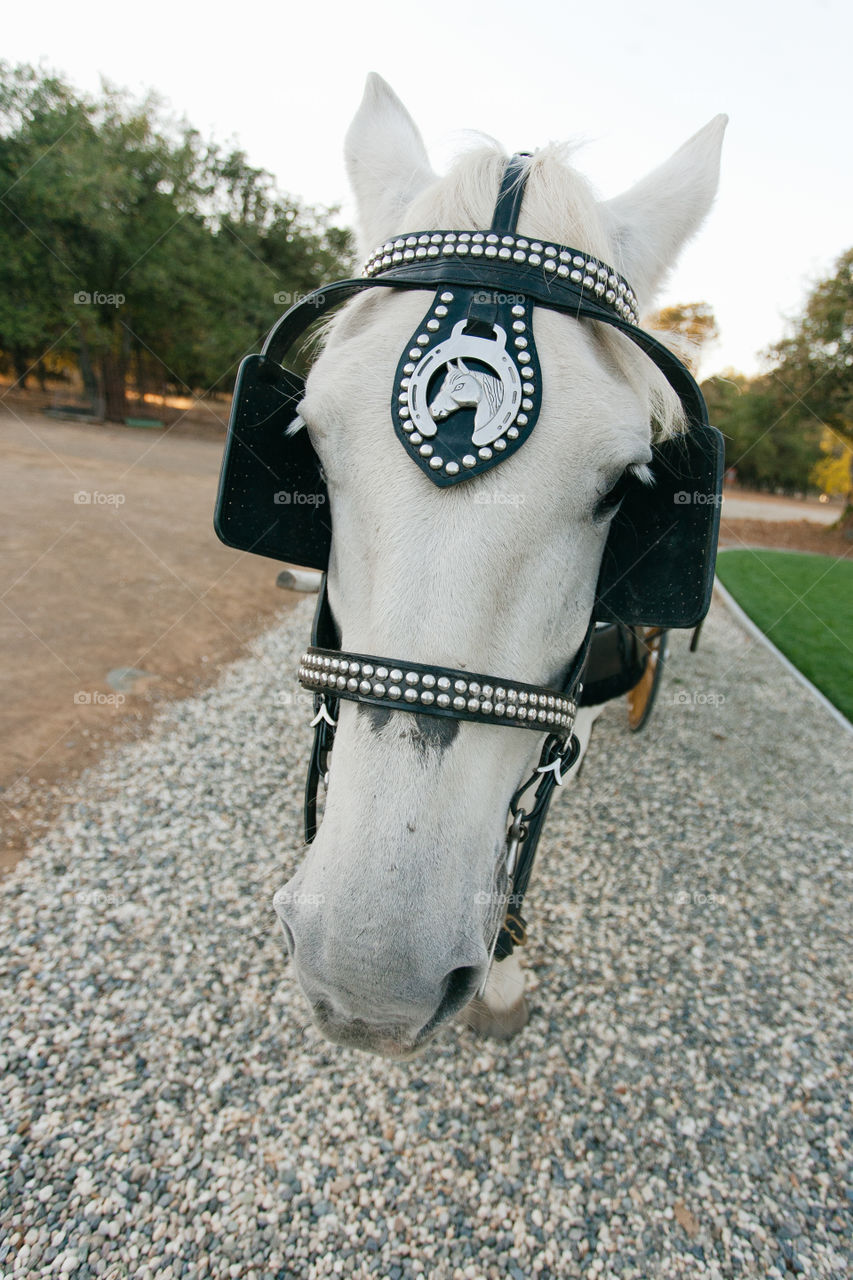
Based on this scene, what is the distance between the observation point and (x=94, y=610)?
7.21 metres

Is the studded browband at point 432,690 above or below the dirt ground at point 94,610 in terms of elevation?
above

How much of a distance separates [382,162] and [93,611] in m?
6.40

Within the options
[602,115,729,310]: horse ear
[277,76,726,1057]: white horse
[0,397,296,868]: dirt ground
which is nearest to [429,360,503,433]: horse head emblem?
[277,76,726,1057]: white horse

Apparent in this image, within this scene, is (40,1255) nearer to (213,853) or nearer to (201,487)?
(213,853)

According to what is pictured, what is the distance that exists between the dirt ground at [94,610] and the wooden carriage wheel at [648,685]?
454 centimetres

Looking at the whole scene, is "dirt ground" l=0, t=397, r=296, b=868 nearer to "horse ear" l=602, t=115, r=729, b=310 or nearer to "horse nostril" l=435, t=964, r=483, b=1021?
"horse nostril" l=435, t=964, r=483, b=1021

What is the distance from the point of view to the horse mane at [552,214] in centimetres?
173

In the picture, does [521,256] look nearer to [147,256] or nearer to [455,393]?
[455,393]

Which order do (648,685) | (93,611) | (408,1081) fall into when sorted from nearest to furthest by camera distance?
(408,1081)
(648,685)
(93,611)

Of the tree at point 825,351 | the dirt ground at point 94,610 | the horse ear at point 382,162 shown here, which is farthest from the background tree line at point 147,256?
the horse ear at point 382,162

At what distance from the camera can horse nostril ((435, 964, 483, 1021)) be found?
1.42 meters

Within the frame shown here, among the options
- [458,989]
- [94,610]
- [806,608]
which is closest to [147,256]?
[94,610]

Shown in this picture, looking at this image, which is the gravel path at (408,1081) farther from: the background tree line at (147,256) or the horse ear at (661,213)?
the background tree line at (147,256)

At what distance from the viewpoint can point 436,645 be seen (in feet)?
4.50
